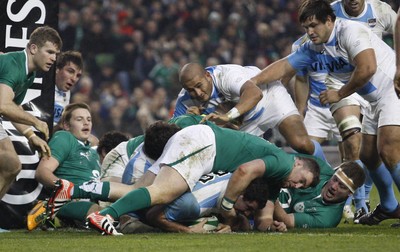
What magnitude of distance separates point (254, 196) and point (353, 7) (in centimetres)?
366

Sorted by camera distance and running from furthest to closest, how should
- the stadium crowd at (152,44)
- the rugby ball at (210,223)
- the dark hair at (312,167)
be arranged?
1. the stadium crowd at (152,44)
2. the rugby ball at (210,223)
3. the dark hair at (312,167)

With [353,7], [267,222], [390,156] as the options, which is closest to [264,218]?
[267,222]

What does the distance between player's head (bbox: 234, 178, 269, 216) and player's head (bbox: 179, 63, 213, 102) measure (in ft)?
5.78

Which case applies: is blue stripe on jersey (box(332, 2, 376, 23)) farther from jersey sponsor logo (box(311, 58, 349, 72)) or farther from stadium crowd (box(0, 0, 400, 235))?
stadium crowd (box(0, 0, 400, 235))

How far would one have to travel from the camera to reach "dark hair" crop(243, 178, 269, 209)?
7980 mm

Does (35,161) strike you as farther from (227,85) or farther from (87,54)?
(87,54)

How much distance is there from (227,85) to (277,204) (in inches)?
62.3

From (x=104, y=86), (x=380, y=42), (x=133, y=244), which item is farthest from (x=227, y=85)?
(x=104, y=86)

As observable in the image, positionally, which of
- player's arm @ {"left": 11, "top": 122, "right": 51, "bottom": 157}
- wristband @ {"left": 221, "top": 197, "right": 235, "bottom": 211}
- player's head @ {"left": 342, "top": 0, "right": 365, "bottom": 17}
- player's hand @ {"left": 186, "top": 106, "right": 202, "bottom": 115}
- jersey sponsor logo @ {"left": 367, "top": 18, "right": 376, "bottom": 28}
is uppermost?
player's head @ {"left": 342, "top": 0, "right": 365, "bottom": 17}

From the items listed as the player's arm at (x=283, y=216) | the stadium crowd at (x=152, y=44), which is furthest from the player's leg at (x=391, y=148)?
the stadium crowd at (x=152, y=44)

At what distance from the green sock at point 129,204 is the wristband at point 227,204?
608 millimetres

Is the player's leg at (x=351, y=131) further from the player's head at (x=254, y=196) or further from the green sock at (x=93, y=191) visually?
the green sock at (x=93, y=191)

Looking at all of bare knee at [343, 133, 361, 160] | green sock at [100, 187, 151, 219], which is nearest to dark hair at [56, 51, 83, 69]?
bare knee at [343, 133, 361, 160]

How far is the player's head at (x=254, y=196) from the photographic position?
7.99 metres
